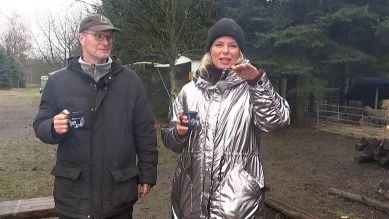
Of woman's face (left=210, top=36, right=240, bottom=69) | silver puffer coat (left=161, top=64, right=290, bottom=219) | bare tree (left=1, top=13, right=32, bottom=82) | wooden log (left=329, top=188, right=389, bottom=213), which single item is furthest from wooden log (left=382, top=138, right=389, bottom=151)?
bare tree (left=1, top=13, right=32, bottom=82)

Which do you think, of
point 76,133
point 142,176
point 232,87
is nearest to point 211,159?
point 232,87

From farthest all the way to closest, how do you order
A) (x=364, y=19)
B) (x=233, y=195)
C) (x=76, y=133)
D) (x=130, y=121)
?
(x=364, y=19) < (x=130, y=121) < (x=76, y=133) < (x=233, y=195)

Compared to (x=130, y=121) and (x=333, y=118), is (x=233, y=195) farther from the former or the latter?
(x=333, y=118)

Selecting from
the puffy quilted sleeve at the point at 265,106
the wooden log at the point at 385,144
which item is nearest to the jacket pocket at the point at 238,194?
the puffy quilted sleeve at the point at 265,106

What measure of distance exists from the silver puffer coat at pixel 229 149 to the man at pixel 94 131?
0.48 meters

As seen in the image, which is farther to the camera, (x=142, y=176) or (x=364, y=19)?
(x=364, y=19)

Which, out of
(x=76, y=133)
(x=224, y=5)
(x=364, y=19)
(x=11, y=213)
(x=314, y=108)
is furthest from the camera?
(x=314, y=108)

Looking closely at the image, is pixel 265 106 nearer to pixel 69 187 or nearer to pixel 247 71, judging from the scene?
pixel 247 71

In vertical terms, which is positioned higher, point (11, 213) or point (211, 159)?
point (211, 159)

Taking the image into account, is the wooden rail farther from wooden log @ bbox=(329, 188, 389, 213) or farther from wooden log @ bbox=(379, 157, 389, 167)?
wooden log @ bbox=(379, 157, 389, 167)

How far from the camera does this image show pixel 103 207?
110 inches

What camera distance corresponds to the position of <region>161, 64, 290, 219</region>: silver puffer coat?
97.1 inches

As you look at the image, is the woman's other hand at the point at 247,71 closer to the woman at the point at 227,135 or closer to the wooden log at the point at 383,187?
the woman at the point at 227,135

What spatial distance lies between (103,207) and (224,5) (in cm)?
1259
